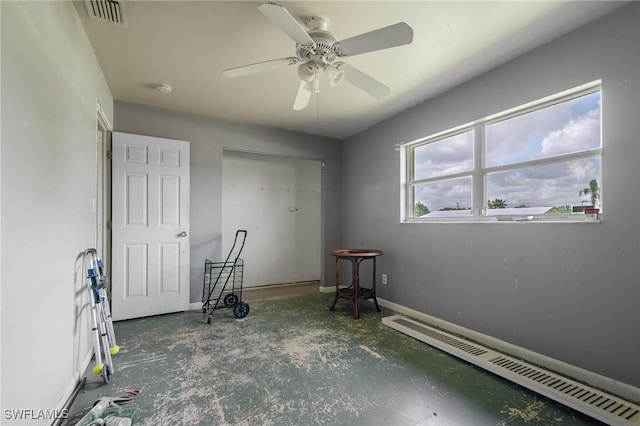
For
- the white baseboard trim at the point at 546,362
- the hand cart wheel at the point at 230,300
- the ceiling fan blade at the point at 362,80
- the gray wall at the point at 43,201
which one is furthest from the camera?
the hand cart wheel at the point at 230,300

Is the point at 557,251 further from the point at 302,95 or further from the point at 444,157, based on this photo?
the point at 302,95

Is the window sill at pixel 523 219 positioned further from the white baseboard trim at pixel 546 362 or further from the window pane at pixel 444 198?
the white baseboard trim at pixel 546 362

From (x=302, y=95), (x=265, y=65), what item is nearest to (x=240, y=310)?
(x=302, y=95)

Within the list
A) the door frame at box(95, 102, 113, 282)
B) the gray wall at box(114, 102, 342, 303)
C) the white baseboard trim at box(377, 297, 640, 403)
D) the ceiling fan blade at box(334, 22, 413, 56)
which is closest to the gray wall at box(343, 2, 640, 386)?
the white baseboard trim at box(377, 297, 640, 403)

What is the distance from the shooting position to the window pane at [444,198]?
9.20 feet

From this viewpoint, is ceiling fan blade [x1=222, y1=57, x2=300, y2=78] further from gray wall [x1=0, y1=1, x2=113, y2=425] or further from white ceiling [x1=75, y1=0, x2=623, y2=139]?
gray wall [x1=0, y1=1, x2=113, y2=425]

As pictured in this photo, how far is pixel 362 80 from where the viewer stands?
1958 millimetres

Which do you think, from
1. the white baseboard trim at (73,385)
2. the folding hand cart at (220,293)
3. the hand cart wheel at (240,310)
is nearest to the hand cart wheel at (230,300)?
the folding hand cart at (220,293)

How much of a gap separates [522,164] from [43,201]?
10.3 feet

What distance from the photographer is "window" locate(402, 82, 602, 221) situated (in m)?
1.97

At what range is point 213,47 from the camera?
85.3 inches

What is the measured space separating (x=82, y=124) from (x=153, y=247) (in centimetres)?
161

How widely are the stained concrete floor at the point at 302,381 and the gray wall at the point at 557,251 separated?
0.51m

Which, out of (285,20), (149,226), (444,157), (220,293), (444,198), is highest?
(285,20)
